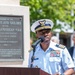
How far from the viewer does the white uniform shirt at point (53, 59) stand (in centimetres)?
724

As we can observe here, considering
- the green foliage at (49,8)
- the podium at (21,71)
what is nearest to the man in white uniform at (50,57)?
the podium at (21,71)

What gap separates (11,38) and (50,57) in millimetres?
1925

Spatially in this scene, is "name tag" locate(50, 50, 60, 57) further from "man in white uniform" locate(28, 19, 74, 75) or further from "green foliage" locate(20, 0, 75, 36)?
"green foliage" locate(20, 0, 75, 36)

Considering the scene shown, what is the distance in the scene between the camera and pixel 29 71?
587 cm

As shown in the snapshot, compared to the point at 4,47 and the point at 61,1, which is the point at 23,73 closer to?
the point at 4,47

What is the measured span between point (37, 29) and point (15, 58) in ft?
5.21

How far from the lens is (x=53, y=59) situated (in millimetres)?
7238

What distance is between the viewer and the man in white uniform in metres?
7.23

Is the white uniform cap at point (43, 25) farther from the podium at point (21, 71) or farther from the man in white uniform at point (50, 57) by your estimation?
the podium at point (21, 71)

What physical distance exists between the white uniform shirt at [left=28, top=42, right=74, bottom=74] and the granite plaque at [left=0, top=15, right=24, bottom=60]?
1.74 meters

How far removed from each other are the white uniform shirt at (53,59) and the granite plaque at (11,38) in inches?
68.6

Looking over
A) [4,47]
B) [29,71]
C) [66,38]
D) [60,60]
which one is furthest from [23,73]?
[66,38]

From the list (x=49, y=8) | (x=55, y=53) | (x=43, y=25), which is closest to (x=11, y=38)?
(x=43, y=25)

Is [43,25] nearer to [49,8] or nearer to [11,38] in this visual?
[11,38]
